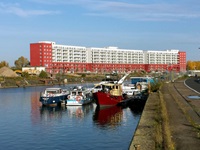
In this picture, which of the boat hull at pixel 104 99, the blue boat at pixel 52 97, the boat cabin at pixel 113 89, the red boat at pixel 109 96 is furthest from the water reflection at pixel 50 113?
the boat cabin at pixel 113 89

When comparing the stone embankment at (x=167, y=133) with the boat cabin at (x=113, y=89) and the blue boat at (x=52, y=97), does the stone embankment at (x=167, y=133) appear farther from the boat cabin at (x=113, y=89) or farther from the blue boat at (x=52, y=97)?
the blue boat at (x=52, y=97)

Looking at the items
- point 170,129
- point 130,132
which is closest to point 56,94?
point 130,132

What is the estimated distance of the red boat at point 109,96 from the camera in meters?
43.4

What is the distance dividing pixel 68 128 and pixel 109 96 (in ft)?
50.3

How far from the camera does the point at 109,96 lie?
4428 cm

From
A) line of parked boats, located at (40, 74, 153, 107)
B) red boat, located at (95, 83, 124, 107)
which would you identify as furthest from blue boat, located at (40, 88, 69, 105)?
red boat, located at (95, 83, 124, 107)

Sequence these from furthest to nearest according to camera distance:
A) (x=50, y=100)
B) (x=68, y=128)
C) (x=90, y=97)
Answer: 1. (x=90, y=97)
2. (x=50, y=100)
3. (x=68, y=128)

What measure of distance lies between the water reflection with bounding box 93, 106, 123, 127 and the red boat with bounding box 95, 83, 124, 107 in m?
0.86

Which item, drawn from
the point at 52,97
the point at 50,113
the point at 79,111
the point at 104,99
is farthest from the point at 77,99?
the point at 50,113

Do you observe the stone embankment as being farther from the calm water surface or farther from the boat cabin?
the boat cabin

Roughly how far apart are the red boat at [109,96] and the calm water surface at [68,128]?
1.31 meters

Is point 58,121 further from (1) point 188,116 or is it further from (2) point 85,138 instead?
(1) point 188,116

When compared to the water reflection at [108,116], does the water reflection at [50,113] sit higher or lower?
lower

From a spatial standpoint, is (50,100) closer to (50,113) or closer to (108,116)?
(50,113)
